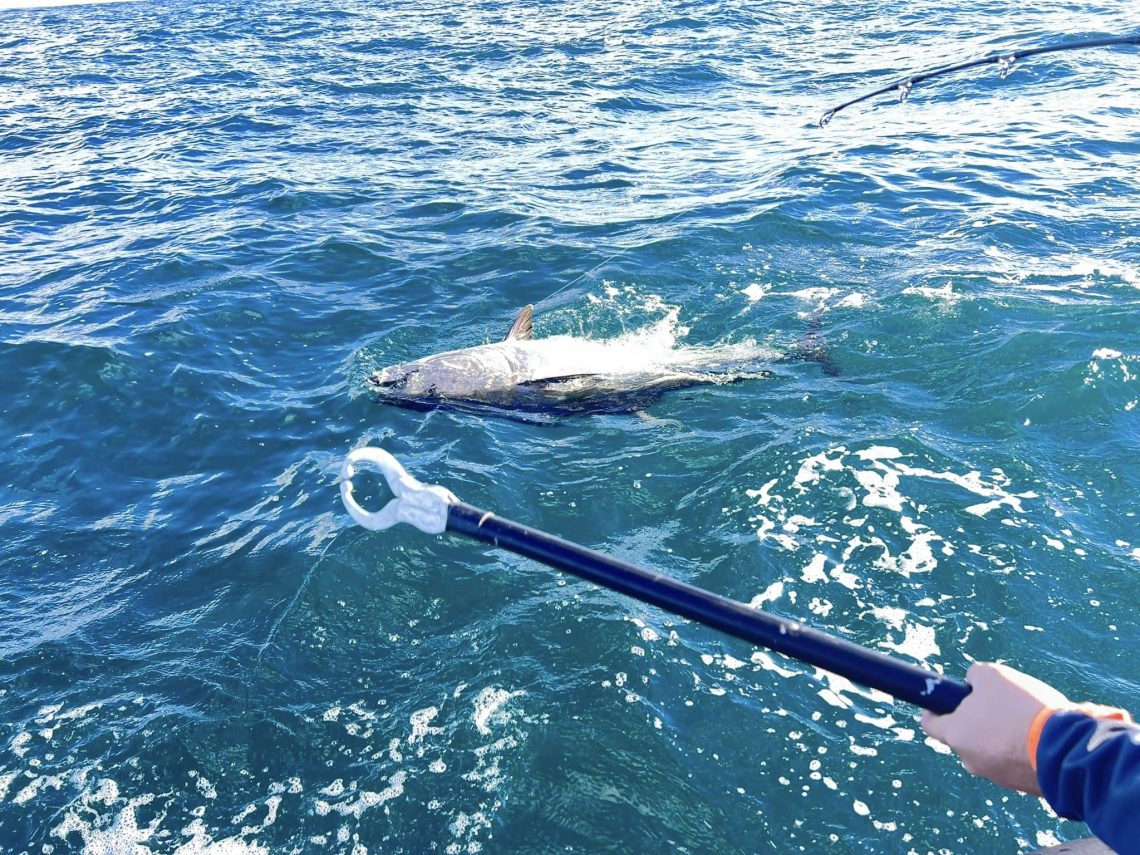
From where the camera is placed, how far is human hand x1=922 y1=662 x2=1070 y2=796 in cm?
242

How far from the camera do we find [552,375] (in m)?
9.65

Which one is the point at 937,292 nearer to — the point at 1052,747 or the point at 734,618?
the point at 734,618

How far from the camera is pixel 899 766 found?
505cm

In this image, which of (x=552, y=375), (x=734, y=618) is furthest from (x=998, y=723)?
(x=552, y=375)

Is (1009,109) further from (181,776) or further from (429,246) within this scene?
(181,776)

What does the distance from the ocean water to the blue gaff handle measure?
233 centimetres

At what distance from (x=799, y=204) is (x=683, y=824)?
11392 millimetres

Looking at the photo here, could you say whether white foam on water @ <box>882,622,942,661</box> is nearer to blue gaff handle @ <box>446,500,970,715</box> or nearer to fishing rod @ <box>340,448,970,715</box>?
fishing rod @ <box>340,448,970,715</box>

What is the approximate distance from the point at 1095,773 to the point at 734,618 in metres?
1.09

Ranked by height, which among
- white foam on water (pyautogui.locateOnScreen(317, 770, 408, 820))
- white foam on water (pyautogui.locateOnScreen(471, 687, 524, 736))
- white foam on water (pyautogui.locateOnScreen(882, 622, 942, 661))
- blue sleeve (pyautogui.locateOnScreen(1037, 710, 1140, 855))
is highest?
blue sleeve (pyautogui.locateOnScreen(1037, 710, 1140, 855))

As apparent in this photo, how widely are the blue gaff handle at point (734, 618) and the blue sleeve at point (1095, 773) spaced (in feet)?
1.10

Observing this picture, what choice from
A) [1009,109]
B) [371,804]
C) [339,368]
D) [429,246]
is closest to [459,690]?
[371,804]

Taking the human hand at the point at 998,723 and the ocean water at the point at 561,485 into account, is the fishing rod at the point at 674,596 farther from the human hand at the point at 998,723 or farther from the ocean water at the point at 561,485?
the ocean water at the point at 561,485

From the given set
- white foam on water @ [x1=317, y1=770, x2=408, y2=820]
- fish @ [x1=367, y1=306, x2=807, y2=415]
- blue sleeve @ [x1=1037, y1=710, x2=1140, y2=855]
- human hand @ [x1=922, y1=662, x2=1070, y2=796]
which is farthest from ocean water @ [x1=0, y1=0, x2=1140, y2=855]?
blue sleeve @ [x1=1037, y1=710, x2=1140, y2=855]
